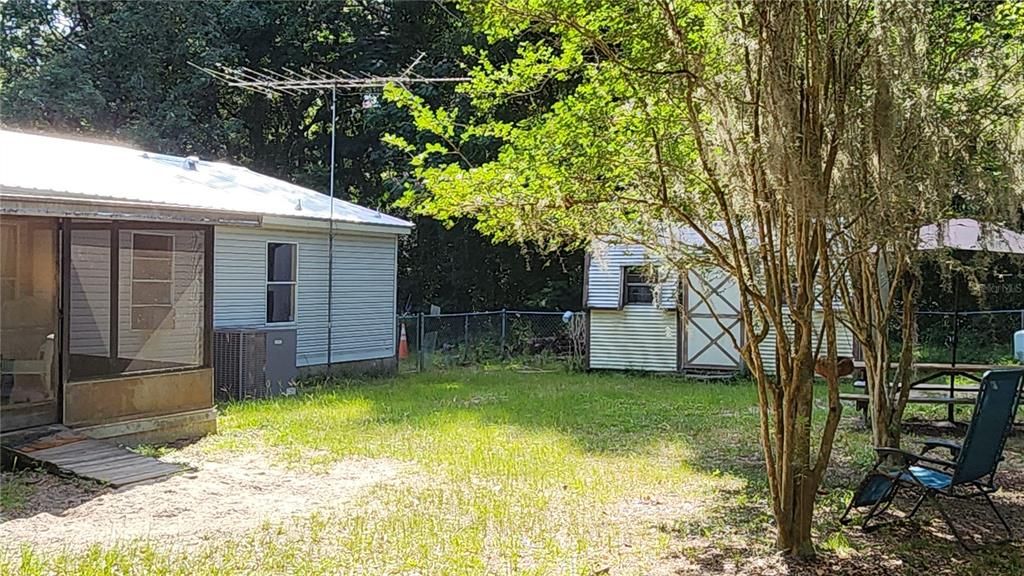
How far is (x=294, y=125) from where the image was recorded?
75.0 ft

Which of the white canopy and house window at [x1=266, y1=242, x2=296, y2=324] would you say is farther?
house window at [x1=266, y1=242, x2=296, y2=324]

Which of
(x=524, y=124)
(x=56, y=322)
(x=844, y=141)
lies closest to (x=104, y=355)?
(x=56, y=322)

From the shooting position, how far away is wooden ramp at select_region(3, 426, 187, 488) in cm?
599

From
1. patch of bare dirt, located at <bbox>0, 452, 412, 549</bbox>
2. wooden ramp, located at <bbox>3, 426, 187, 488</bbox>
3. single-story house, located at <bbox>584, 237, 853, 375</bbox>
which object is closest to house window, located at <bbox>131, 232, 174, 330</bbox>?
wooden ramp, located at <bbox>3, 426, 187, 488</bbox>

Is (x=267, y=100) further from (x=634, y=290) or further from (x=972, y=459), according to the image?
(x=972, y=459)

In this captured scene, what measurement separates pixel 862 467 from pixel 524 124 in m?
4.03

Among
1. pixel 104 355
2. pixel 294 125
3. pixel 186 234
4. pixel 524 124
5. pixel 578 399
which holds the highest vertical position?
pixel 294 125

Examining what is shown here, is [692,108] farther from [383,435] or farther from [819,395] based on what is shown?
[819,395]

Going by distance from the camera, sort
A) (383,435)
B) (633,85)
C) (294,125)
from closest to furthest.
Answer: (633,85) < (383,435) < (294,125)

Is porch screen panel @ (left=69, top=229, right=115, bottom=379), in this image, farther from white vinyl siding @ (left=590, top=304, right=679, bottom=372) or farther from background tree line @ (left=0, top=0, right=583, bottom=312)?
background tree line @ (left=0, top=0, right=583, bottom=312)

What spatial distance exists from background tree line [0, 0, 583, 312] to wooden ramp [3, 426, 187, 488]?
11580 mm

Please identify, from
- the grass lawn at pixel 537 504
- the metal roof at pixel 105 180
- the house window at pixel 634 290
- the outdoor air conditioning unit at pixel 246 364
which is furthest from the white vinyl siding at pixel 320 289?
the house window at pixel 634 290

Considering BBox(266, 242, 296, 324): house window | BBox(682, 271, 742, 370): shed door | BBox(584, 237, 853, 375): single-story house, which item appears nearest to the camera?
BBox(266, 242, 296, 324): house window

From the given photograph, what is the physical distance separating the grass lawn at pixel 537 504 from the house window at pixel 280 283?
245cm
